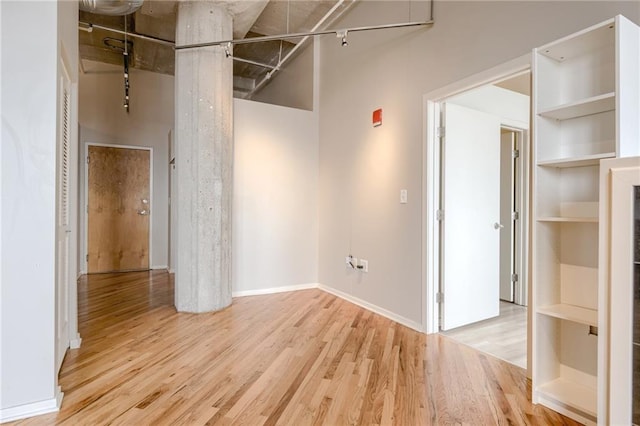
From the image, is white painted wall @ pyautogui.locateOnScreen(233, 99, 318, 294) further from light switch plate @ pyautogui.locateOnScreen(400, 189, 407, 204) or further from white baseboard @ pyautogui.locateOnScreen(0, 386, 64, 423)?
white baseboard @ pyautogui.locateOnScreen(0, 386, 64, 423)

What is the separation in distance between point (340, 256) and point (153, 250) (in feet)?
12.2

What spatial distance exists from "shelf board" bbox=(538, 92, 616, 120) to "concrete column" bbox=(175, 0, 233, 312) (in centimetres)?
289

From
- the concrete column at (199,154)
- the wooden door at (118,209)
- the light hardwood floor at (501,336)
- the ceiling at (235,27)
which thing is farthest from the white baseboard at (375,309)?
the wooden door at (118,209)

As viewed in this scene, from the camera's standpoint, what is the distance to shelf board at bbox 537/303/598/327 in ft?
5.53

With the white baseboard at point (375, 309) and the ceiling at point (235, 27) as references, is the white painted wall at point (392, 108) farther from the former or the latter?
the ceiling at point (235, 27)

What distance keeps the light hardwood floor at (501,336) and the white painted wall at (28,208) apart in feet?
9.29

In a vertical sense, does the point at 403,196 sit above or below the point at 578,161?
below

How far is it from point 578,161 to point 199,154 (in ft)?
10.2

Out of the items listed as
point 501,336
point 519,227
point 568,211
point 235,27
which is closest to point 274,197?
point 235,27

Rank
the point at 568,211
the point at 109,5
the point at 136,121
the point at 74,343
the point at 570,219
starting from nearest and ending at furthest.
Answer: the point at 570,219
the point at 568,211
the point at 74,343
the point at 109,5
the point at 136,121

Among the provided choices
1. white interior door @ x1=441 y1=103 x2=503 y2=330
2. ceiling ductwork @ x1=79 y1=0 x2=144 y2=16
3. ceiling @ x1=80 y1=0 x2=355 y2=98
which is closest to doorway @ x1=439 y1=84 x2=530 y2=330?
white interior door @ x1=441 y1=103 x2=503 y2=330

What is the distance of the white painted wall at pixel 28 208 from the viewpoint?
1695 mm

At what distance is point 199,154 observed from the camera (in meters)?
3.49

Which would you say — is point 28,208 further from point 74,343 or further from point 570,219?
point 570,219
